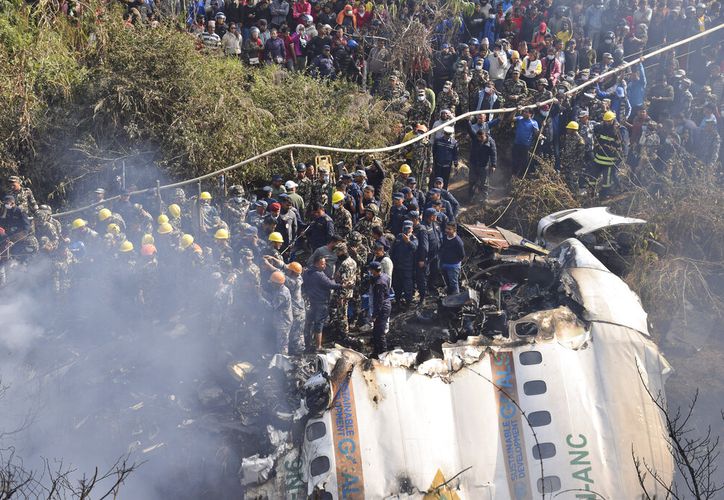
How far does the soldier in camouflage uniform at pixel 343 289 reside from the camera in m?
11.8

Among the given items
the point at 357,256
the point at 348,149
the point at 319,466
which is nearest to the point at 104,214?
the point at 357,256

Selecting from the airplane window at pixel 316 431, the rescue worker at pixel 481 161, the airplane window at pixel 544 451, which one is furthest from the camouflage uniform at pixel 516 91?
the airplane window at pixel 316 431

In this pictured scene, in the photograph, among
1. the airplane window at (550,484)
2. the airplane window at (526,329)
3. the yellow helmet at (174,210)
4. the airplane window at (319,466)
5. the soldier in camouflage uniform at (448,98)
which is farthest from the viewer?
the soldier in camouflage uniform at (448,98)

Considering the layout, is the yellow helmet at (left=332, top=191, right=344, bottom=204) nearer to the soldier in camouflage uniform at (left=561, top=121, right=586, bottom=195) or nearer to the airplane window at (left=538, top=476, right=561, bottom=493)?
the soldier in camouflage uniform at (left=561, top=121, right=586, bottom=195)

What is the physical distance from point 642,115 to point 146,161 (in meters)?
9.15

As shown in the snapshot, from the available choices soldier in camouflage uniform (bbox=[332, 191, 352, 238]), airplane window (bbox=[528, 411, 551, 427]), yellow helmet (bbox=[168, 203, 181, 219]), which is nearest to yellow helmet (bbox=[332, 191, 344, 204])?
soldier in camouflage uniform (bbox=[332, 191, 352, 238])

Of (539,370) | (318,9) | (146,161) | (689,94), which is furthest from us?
(318,9)

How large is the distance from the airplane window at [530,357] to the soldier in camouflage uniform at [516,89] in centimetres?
910

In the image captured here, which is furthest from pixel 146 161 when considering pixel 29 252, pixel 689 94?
pixel 689 94

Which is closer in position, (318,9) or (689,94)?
(689,94)

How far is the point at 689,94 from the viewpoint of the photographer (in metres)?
17.6

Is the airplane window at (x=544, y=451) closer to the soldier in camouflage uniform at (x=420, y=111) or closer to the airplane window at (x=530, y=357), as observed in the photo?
the airplane window at (x=530, y=357)

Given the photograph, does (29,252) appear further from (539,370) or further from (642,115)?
(642,115)

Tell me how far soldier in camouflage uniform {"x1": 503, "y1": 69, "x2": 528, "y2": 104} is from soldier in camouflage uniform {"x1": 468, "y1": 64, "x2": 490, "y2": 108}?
0.50 metres
